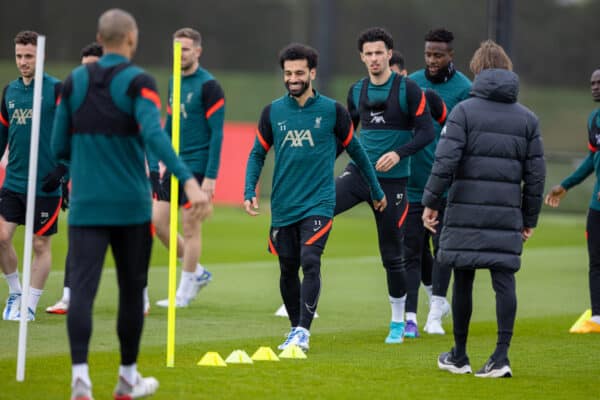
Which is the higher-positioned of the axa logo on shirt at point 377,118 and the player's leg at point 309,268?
the axa logo on shirt at point 377,118

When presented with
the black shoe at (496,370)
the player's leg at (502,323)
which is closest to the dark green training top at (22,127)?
the player's leg at (502,323)

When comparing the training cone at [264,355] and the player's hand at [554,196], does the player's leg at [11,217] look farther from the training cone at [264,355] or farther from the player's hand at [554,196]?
the player's hand at [554,196]

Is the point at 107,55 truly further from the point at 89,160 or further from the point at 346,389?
the point at 346,389

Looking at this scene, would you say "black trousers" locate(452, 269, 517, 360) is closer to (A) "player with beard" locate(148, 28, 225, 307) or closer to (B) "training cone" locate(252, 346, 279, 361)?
(B) "training cone" locate(252, 346, 279, 361)

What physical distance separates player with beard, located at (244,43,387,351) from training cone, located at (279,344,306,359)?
170mm

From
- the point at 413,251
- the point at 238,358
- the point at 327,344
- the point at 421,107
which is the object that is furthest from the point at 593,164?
the point at 238,358

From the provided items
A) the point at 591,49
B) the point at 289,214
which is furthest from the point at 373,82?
the point at 591,49

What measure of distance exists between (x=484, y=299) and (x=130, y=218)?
6681mm

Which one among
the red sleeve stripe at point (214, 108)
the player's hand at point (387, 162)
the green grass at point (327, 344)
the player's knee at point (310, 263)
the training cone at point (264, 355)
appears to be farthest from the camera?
the red sleeve stripe at point (214, 108)

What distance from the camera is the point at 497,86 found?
716cm

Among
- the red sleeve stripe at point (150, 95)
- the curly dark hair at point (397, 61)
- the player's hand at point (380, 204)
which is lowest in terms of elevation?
the player's hand at point (380, 204)

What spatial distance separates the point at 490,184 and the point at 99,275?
8.40ft

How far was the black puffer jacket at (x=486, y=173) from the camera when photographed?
7102mm

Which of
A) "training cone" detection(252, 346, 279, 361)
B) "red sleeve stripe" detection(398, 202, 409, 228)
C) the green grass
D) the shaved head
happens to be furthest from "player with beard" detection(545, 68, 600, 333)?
Result: the shaved head
